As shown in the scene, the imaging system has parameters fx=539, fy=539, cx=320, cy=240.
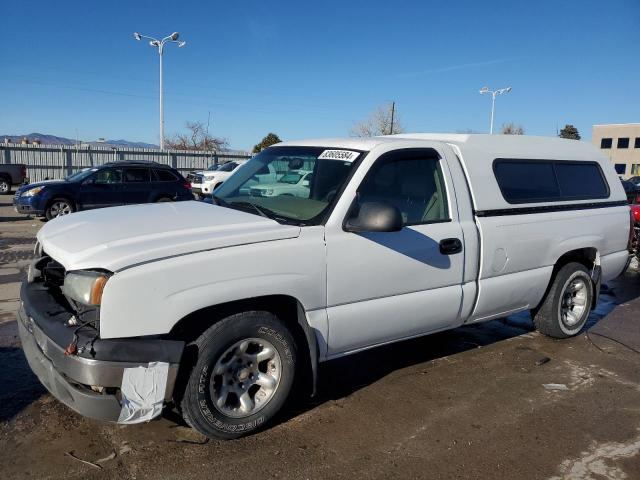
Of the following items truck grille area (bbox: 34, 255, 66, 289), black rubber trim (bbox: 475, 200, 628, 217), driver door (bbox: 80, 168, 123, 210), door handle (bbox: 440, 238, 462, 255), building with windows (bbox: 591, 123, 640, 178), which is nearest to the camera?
truck grille area (bbox: 34, 255, 66, 289)

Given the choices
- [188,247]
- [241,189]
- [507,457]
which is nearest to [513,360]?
[507,457]

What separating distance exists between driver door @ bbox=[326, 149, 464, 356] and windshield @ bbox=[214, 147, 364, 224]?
214 mm

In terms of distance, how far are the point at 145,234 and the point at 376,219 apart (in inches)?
55.6

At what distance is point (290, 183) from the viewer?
4.16 meters

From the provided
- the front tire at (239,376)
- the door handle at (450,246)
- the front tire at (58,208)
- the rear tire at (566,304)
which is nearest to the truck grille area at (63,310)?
the front tire at (239,376)

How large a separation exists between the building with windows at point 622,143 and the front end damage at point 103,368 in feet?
240

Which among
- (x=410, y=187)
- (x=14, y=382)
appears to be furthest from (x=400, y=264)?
(x=14, y=382)

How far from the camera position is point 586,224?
17.2ft

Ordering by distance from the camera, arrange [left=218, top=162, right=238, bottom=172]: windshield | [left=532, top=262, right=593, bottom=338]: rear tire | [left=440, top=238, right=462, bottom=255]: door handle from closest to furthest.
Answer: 1. [left=440, top=238, right=462, bottom=255]: door handle
2. [left=532, top=262, right=593, bottom=338]: rear tire
3. [left=218, top=162, right=238, bottom=172]: windshield

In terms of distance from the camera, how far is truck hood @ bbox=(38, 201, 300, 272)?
2.96 metres

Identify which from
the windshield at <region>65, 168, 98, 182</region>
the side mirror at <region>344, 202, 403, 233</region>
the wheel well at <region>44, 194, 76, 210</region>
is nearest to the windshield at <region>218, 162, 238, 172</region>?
the windshield at <region>65, 168, 98, 182</region>

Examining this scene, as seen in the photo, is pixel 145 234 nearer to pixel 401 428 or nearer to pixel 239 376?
pixel 239 376

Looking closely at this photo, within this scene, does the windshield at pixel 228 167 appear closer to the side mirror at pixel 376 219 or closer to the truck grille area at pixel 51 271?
the truck grille area at pixel 51 271

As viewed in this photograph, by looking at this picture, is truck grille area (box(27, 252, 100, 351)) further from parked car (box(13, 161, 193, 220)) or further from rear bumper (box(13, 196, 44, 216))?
rear bumper (box(13, 196, 44, 216))
